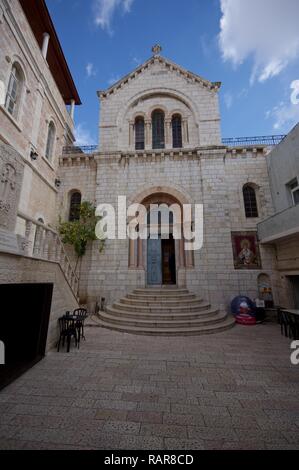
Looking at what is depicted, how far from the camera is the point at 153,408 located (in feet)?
10.1

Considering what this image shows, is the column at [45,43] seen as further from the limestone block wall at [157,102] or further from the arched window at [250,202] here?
the arched window at [250,202]

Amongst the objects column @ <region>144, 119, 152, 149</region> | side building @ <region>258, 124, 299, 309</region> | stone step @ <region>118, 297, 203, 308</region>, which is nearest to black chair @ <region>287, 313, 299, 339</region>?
side building @ <region>258, 124, 299, 309</region>

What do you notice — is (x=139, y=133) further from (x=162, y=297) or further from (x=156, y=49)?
(x=162, y=297)

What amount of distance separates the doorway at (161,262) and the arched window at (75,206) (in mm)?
4640

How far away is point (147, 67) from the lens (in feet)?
42.3

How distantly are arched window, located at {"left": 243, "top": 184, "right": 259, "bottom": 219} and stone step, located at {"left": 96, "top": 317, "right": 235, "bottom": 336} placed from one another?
614cm

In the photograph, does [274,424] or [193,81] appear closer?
[274,424]

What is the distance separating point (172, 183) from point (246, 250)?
5.39 metres

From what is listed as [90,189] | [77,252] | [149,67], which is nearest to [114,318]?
[77,252]

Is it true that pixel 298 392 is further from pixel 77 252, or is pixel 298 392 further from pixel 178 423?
pixel 77 252

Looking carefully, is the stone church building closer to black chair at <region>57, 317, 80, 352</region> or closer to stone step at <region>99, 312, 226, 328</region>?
stone step at <region>99, 312, 226, 328</region>

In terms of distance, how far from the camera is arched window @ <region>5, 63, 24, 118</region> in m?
7.86

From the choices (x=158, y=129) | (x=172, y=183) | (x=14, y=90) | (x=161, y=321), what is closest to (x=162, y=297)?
(x=161, y=321)
